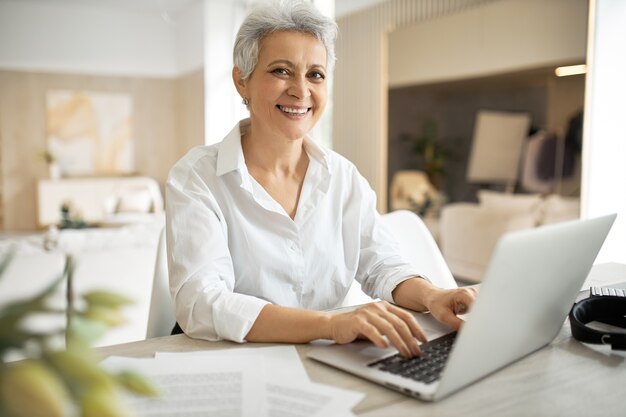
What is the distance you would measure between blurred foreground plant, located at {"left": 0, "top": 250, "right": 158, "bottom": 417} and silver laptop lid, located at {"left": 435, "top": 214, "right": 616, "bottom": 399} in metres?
0.48

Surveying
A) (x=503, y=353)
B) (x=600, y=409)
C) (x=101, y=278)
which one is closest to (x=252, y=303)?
(x=503, y=353)

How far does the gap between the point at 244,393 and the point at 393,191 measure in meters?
5.01

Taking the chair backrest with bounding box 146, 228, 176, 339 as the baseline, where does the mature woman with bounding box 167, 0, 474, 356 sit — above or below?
above

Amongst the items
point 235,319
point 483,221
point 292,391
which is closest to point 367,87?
point 483,221

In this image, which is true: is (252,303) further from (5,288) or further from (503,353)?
(5,288)

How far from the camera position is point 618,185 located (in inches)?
127

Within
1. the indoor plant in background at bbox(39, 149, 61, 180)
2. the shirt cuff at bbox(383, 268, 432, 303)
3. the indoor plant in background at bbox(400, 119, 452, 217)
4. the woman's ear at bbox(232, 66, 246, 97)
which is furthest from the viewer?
the indoor plant in background at bbox(39, 149, 61, 180)

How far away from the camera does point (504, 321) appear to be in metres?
0.78

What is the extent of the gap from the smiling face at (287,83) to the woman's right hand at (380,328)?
70 cm

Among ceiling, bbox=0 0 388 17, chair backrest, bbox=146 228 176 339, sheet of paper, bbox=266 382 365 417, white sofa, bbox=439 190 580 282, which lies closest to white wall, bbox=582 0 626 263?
white sofa, bbox=439 190 580 282

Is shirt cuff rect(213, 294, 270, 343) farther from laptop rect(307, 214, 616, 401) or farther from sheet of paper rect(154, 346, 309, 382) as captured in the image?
laptop rect(307, 214, 616, 401)

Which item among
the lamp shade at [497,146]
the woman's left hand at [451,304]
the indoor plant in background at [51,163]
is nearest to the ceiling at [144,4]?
the indoor plant in background at [51,163]

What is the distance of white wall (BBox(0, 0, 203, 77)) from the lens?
7941 mm

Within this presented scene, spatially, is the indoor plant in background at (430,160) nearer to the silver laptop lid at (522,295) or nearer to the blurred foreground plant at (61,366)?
the silver laptop lid at (522,295)
